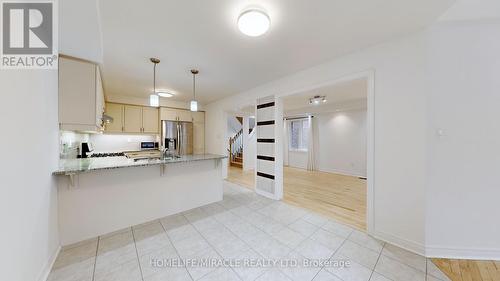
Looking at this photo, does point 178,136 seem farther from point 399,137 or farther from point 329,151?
point 329,151

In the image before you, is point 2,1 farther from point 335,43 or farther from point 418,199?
point 418,199

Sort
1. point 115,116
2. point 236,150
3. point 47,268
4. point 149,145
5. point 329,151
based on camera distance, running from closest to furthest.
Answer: point 47,268 → point 115,116 → point 149,145 → point 329,151 → point 236,150

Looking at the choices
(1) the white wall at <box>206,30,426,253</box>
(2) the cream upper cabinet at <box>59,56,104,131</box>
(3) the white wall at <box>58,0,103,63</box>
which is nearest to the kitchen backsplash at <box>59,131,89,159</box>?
(2) the cream upper cabinet at <box>59,56,104,131</box>

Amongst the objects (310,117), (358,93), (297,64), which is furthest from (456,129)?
(310,117)

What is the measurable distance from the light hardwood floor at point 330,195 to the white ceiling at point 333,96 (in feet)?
6.81

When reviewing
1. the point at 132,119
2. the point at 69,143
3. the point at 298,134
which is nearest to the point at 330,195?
the point at 298,134

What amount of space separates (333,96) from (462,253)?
12.4ft

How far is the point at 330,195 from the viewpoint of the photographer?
12.7ft

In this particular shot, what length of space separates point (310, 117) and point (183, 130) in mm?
4577

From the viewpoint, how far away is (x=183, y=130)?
5.45 metres

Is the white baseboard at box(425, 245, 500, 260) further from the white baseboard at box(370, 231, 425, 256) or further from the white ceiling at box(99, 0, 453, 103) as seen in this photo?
the white ceiling at box(99, 0, 453, 103)

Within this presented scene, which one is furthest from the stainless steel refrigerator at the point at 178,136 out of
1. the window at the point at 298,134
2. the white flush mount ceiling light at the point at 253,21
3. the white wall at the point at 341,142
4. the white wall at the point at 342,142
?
the white wall at the point at 342,142

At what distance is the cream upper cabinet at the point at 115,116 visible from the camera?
4.49m

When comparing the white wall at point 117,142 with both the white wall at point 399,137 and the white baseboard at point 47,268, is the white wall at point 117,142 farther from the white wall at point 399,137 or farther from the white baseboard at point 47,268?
the white wall at point 399,137
